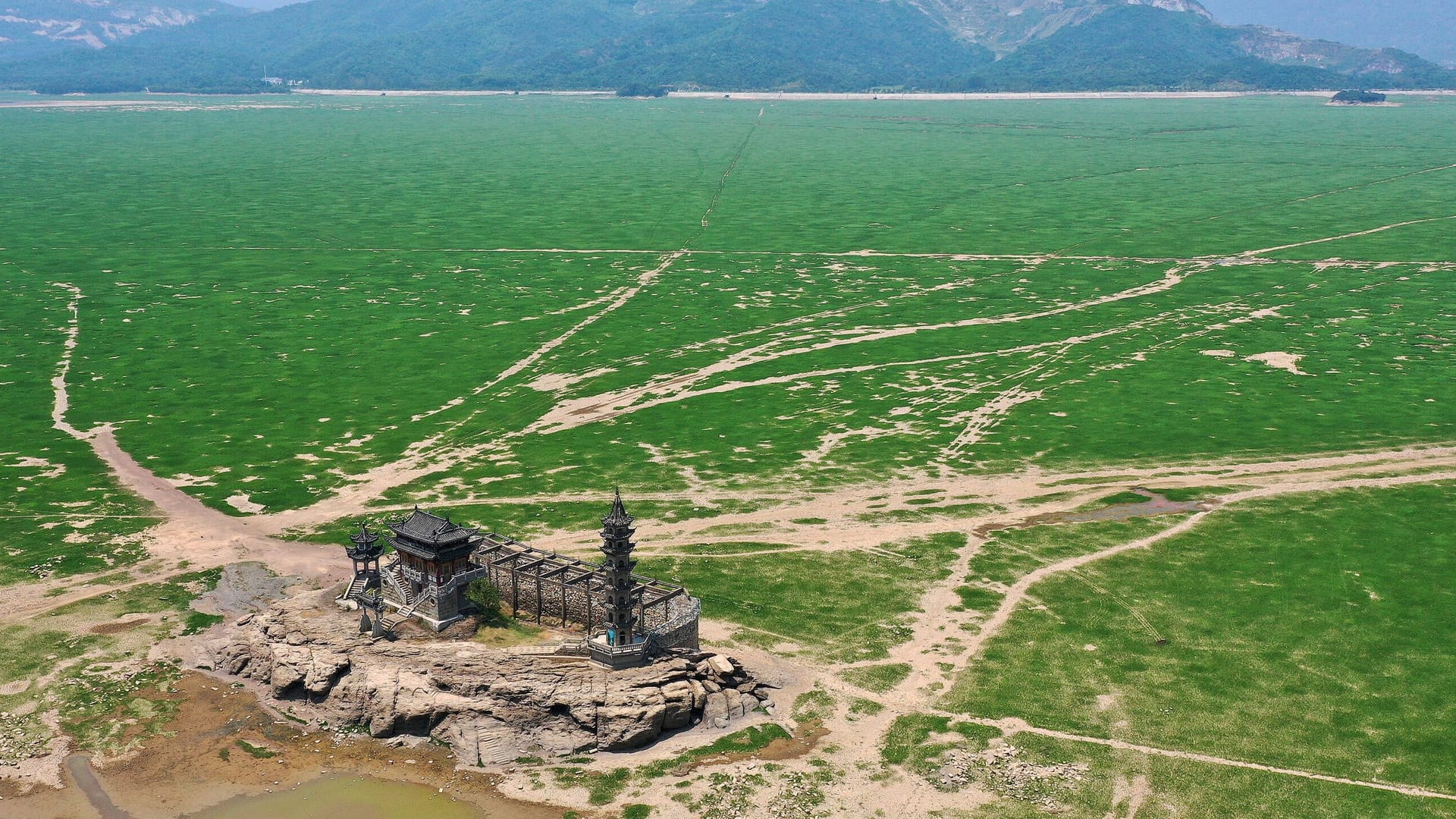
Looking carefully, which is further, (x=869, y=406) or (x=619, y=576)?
(x=869, y=406)

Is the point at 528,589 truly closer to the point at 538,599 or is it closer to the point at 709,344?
the point at 538,599

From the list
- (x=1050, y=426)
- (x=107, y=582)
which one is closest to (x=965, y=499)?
(x=1050, y=426)

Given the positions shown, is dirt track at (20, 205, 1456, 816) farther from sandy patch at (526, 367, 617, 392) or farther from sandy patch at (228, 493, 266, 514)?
sandy patch at (526, 367, 617, 392)

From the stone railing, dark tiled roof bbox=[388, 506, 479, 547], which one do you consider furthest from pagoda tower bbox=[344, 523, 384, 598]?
the stone railing

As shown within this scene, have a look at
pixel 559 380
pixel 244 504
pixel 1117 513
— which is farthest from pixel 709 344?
pixel 244 504

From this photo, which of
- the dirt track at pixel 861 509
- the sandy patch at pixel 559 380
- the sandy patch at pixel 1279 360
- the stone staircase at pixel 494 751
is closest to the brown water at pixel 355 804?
the stone staircase at pixel 494 751

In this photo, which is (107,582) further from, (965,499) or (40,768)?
(965,499)

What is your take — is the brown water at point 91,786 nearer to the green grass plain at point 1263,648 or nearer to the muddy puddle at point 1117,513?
the green grass plain at point 1263,648
